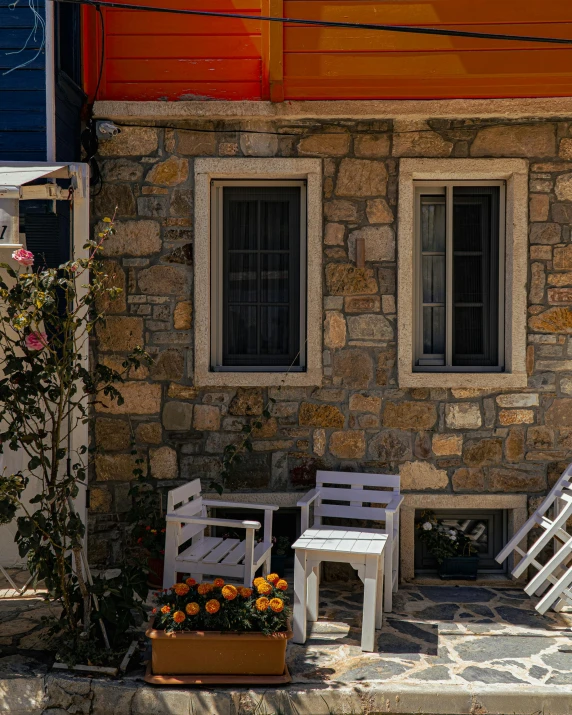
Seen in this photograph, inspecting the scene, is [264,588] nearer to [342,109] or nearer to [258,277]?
[258,277]

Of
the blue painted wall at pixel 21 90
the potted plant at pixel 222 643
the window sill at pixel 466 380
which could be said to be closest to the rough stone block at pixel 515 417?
the window sill at pixel 466 380

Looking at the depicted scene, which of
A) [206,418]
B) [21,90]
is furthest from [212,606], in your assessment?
[21,90]

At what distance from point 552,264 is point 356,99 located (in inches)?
74.8

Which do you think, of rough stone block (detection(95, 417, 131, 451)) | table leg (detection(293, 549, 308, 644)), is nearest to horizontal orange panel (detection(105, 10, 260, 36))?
rough stone block (detection(95, 417, 131, 451))

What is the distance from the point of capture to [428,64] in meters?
5.95

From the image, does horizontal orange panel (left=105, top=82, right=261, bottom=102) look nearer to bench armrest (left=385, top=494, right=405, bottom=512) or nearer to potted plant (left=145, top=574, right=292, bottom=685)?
bench armrest (left=385, top=494, right=405, bottom=512)

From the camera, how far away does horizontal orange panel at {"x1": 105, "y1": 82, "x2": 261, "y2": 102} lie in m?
6.14

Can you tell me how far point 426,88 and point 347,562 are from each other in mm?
3460

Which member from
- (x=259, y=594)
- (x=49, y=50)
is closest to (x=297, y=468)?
(x=259, y=594)

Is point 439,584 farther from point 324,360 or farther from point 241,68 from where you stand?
point 241,68

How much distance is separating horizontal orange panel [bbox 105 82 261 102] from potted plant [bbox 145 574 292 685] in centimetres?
370

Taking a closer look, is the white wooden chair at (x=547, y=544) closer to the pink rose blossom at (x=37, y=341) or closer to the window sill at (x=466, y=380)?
the window sill at (x=466, y=380)

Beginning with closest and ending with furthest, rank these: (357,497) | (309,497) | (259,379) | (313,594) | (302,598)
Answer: (302,598) → (313,594) → (309,497) → (357,497) → (259,379)

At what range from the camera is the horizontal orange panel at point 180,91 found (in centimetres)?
614
